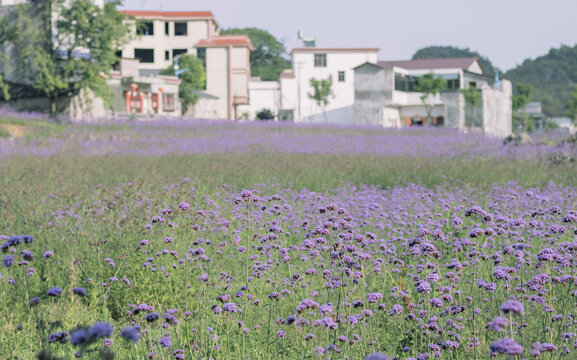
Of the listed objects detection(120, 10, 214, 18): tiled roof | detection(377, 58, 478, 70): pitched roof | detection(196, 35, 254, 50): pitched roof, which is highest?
detection(120, 10, 214, 18): tiled roof

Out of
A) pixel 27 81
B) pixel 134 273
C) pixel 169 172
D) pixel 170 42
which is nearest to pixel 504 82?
pixel 170 42

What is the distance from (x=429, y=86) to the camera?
5372 cm

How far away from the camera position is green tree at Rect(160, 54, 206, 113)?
49469 mm

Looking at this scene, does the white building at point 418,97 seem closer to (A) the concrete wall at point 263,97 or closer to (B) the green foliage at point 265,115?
(B) the green foliage at point 265,115

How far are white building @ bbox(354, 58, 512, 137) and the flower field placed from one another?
1560 inches

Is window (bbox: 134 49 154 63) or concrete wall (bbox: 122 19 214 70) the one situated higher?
concrete wall (bbox: 122 19 214 70)

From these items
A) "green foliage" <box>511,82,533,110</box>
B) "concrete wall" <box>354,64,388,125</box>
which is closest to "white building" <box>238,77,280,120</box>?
"concrete wall" <box>354,64,388,125</box>

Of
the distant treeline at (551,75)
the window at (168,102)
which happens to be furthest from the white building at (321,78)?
the distant treeline at (551,75)

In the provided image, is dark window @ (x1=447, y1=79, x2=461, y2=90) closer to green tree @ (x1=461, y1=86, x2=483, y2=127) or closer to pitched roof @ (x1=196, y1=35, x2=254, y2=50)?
green tree @ (x1=461, y1=86, x2=483, y2=127)

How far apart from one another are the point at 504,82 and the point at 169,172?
58.3m

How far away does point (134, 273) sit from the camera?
17.6ft

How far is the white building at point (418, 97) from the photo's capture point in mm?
53656

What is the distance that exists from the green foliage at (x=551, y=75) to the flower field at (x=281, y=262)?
96248 mm

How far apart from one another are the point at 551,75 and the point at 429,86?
7477 centimetres
